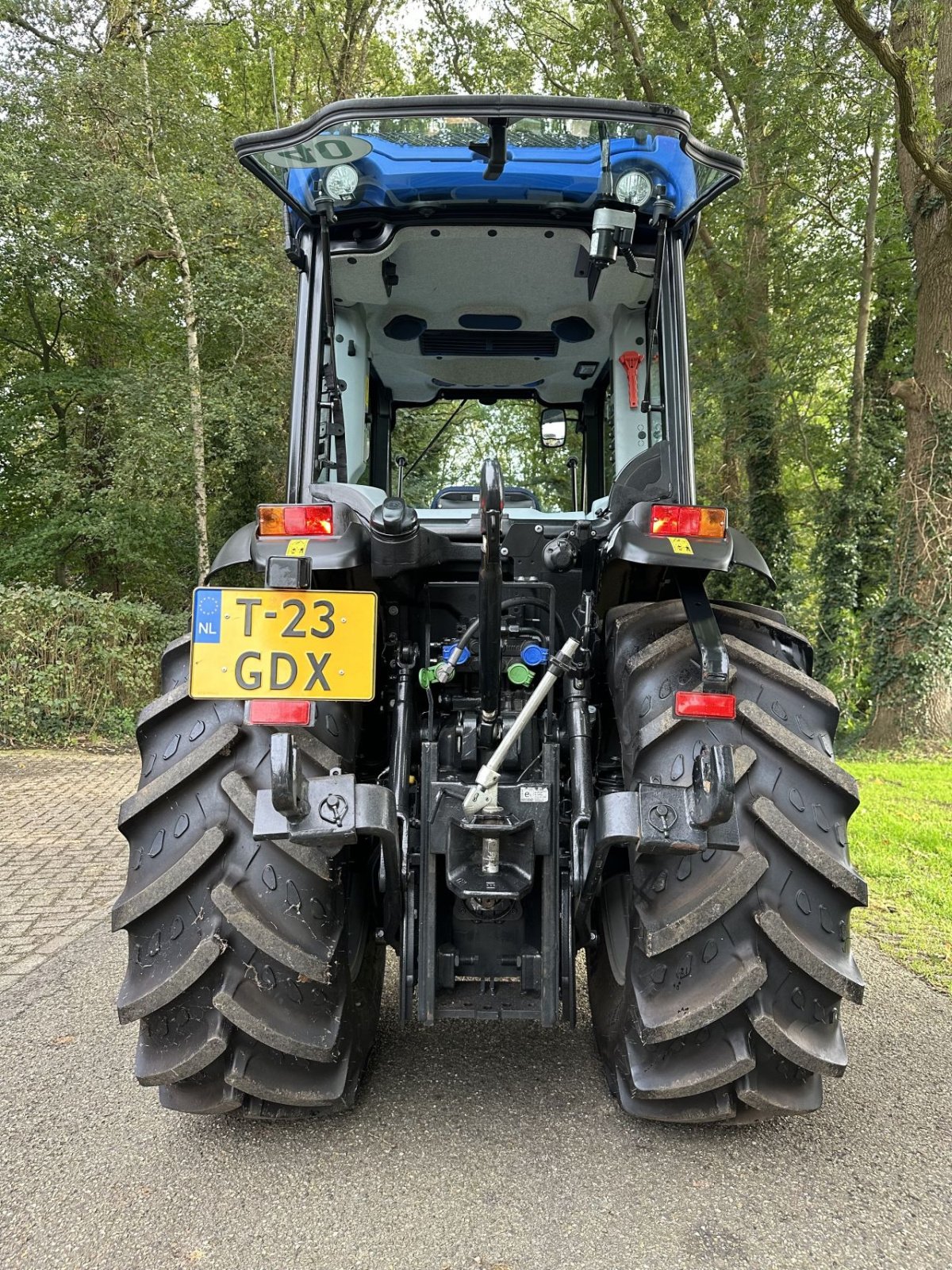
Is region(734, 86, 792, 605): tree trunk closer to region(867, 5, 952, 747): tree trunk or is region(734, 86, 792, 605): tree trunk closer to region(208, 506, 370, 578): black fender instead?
region(867, 5, 952, 747): tree trunk

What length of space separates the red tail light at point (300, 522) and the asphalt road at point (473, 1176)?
155cm

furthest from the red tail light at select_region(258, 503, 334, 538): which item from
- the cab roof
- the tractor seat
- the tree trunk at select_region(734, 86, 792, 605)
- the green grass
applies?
the tree trunk at select_region(734, 86, 792, 605)

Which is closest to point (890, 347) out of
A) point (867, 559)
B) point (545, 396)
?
point (867, 559)

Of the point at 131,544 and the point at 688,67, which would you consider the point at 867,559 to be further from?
the point at 131,544

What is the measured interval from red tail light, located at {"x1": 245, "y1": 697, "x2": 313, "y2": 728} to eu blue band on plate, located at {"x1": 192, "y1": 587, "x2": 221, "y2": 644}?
173 millimetres

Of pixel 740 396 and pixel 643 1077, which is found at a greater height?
pixel 740 396

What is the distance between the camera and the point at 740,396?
15.0 metres

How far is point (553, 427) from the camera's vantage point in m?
3.98

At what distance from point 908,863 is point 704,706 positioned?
13.5ft

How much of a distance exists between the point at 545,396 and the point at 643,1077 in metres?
2.99

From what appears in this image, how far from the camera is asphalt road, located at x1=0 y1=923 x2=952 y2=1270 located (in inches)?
75.1

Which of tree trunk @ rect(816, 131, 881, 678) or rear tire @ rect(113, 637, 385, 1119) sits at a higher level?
tree trunk @ rect(816, 131, 881, 678)

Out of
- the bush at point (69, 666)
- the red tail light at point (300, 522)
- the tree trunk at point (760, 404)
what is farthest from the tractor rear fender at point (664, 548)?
the tree trunk at point (760, 404)

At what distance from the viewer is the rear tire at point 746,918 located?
2092 millimetres
